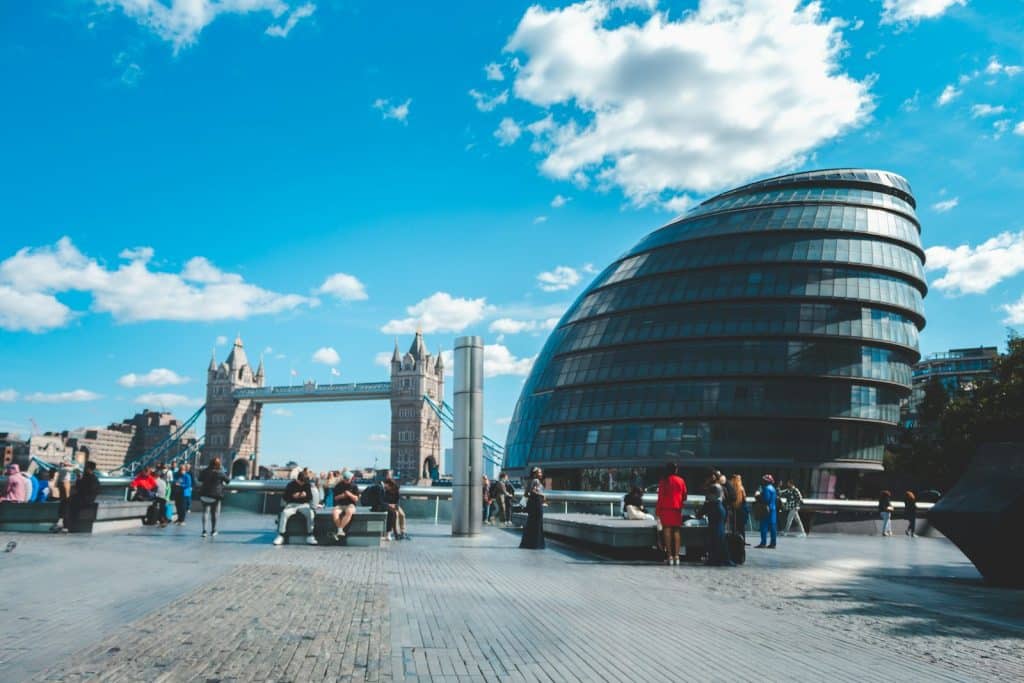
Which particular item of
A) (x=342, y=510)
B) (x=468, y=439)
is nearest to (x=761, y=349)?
(x=468, y=439)

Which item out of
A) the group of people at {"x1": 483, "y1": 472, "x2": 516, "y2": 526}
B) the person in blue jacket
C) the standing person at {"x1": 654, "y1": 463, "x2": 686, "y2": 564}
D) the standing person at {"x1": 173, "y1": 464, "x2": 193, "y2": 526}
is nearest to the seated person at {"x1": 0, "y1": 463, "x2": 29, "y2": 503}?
the standing person at {"x1": 173, "y1": 464, "x2": 193, "y2": 526}

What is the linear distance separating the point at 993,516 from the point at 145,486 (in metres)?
21.8

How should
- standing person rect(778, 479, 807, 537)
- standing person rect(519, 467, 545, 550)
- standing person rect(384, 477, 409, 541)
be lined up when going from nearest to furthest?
standing person rect(519, 467, 545, 550), standing person rect(384, 477, 409, 541), standing person rect(778, 479, 807, 537)

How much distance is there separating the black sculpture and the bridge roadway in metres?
0.60

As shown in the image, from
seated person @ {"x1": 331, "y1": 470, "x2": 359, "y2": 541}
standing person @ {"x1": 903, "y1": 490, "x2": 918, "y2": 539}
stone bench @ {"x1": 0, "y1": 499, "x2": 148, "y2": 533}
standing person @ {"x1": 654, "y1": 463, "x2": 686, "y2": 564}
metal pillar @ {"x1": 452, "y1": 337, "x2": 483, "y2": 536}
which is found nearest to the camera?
standing person @ {"x1": 654, "y1": 463, "x2": 686, "y2": 564}

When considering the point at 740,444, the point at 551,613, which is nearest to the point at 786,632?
the point at 551,613

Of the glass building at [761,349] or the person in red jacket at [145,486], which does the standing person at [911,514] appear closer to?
the glass building at [761,349]

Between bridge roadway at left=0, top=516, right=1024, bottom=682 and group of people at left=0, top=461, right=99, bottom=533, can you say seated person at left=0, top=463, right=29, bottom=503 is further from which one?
bridge roadway at left=0, top=516, right=1024, bottom=682

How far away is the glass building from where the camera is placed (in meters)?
56.7

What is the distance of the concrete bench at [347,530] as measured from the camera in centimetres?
1803

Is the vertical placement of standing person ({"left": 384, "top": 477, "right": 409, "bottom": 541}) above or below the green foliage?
below

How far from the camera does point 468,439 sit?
75.4 feet

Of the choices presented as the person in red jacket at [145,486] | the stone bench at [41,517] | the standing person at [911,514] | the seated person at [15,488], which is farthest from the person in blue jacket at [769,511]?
the seated person at [15,488]

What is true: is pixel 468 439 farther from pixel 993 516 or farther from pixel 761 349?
pixel 761 349
